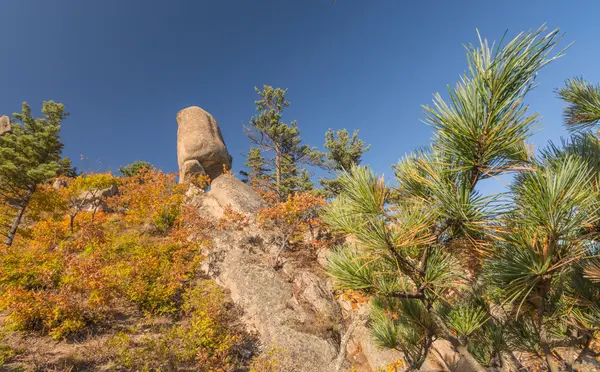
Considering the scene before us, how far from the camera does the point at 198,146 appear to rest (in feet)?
70.4

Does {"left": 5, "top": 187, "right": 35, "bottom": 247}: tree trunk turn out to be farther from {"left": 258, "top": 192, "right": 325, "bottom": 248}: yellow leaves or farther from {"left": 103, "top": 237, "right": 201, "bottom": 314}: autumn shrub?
{"left": 258, "top": 192, "right": 325, "bottom": 248}: yellow leaves

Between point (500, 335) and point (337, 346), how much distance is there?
21.0 feet

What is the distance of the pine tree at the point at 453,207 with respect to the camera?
1624 mm

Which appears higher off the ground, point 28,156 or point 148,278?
point 28,156

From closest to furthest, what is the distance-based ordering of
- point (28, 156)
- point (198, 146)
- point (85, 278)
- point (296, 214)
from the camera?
1. point (85, 278)
2. point (296, 214)
3. point (28, 156)
4. point (198, 146)

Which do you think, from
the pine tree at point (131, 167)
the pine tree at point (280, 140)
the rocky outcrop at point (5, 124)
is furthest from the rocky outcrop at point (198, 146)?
the rocky outcrop at point (5, 124)

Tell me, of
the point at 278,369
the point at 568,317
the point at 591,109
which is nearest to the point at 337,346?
the point at 278,369

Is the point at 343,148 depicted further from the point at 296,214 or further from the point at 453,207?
the point at 453,207

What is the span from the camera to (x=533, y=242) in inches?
66.4

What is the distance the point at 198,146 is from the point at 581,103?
73.6 feet

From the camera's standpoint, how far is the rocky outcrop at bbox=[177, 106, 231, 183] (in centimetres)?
2114

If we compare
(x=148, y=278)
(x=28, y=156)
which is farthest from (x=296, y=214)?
(x=28, y=156)

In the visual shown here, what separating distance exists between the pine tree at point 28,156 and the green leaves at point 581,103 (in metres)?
22.2

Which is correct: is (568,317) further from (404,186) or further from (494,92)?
(494,92)
